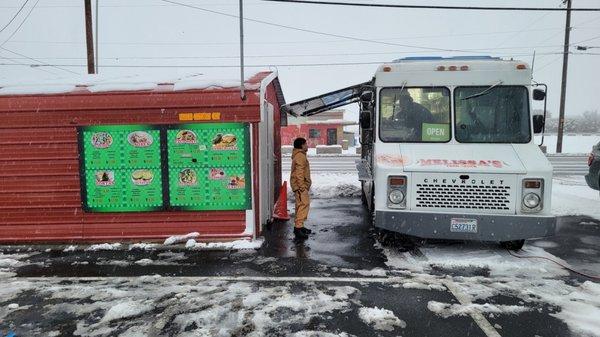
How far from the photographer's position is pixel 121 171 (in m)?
7.98

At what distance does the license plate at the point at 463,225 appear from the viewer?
653 cm

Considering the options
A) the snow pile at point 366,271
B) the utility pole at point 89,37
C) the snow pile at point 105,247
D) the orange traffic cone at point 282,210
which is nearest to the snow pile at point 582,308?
the snow pile at point 366,271

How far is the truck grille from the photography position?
6.52 meters

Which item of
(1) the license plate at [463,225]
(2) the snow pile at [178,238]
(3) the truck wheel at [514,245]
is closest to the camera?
(1) the license plate at [463,225]

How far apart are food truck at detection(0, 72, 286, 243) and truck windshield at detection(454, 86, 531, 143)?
12.1 feet

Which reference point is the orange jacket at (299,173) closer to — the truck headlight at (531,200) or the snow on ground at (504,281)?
the snow on ground at (504,281)

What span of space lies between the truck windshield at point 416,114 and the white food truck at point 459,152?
0.02 metres

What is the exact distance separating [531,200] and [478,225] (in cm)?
86

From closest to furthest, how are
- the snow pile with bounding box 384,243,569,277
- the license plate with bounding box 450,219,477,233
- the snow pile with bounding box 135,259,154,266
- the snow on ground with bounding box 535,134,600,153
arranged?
the snow pile with bounding box 384,243,569,277 → the license plate with bounding box 450,219,477,233 → the snow pile with bounding box 135,259,154,266 → the snow on ground with bounding box 535,134,600,153

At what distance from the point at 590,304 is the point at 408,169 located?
286 centimetres

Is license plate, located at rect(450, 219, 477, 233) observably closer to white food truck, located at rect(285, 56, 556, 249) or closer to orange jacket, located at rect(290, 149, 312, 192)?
white food truck, located at rect(285, 56, 556, 249)

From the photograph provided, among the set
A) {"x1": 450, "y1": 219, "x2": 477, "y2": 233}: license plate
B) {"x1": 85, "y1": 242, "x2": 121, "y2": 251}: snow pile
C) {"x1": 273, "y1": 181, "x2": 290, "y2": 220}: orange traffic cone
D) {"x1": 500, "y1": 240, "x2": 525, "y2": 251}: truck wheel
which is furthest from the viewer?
{"x1": 273, "y1": 181, "x2": 290, "y2": 220}: orange traffic cone

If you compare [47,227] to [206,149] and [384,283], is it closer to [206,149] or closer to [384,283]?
[206,149]

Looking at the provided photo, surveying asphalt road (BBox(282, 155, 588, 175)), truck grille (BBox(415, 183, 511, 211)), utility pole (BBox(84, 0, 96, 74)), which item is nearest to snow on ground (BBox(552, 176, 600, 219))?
truck grille (BBox(415, 183, 511, 211))
